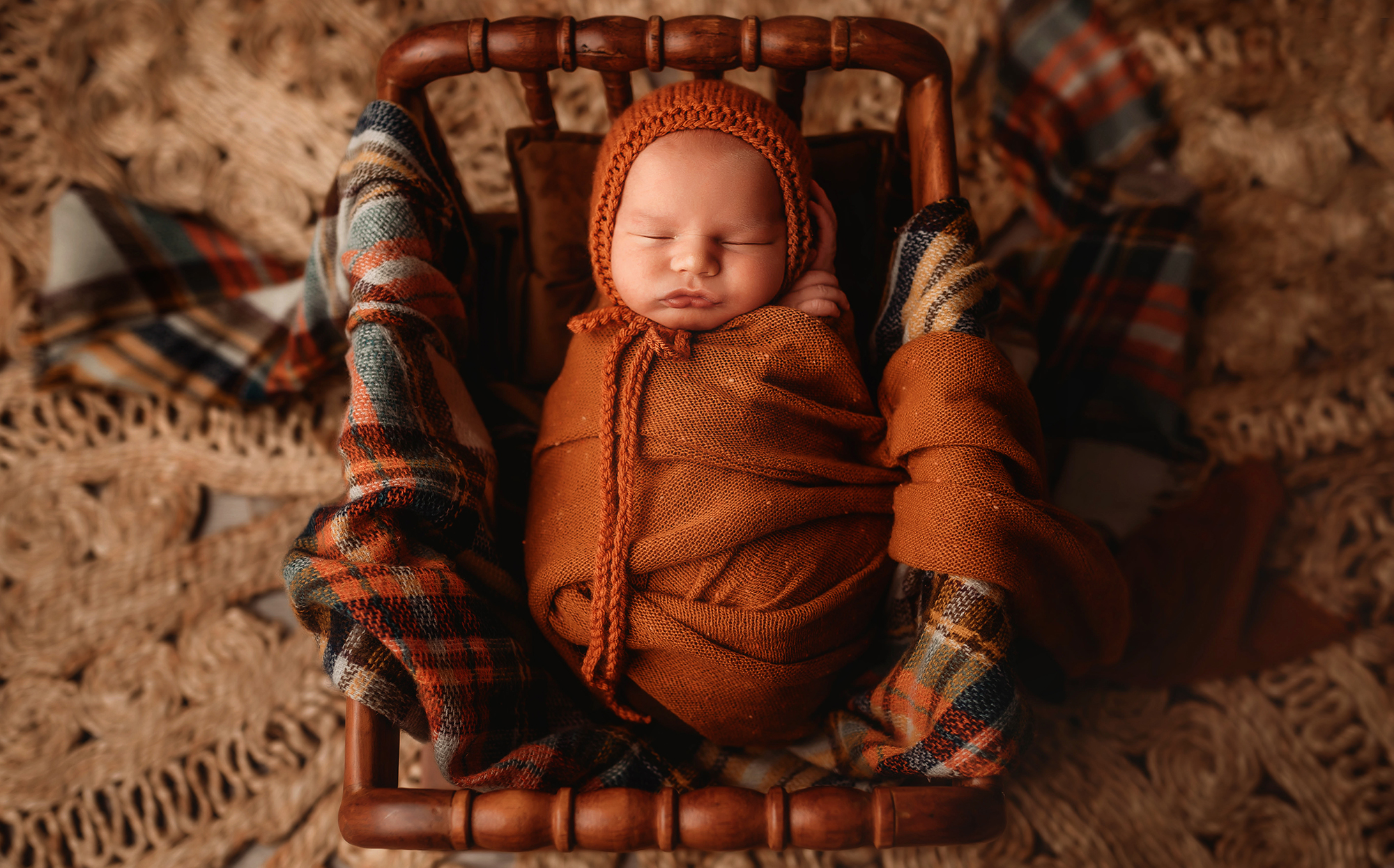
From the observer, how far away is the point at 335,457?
1270 millimetres

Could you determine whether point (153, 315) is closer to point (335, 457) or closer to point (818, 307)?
point (335, 457)

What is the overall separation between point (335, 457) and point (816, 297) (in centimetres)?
77

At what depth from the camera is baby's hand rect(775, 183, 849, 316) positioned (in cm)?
90

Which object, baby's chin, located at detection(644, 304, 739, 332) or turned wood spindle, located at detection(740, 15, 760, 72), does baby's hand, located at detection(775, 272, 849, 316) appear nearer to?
baby's chin, located at detection(644, 304, 739, 332)

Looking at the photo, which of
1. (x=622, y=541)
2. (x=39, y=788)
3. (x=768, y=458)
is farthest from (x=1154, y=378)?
(x=39, y=788)

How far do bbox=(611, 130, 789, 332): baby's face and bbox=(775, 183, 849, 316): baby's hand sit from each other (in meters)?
0.04

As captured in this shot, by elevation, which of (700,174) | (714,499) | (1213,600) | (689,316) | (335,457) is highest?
(700,174)

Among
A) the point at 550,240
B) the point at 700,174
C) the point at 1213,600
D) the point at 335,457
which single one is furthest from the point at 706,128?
the point at 1213,600

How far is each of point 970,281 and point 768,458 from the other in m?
0.27

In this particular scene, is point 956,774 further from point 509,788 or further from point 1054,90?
point 1054,90

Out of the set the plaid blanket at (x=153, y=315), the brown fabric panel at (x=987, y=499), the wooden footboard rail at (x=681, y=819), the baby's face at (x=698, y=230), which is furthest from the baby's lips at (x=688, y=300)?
the plaid blanket at (x=153, y=315)

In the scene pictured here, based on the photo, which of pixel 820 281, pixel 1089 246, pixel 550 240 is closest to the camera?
pixel 820 281

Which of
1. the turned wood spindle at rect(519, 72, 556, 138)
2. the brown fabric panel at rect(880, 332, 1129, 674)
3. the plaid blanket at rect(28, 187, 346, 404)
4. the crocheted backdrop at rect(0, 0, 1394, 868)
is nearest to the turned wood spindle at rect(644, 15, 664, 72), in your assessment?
the turned wood spindle at rect(519, 72, 556, 138)

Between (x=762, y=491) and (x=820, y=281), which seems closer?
(x=762, y=491)
